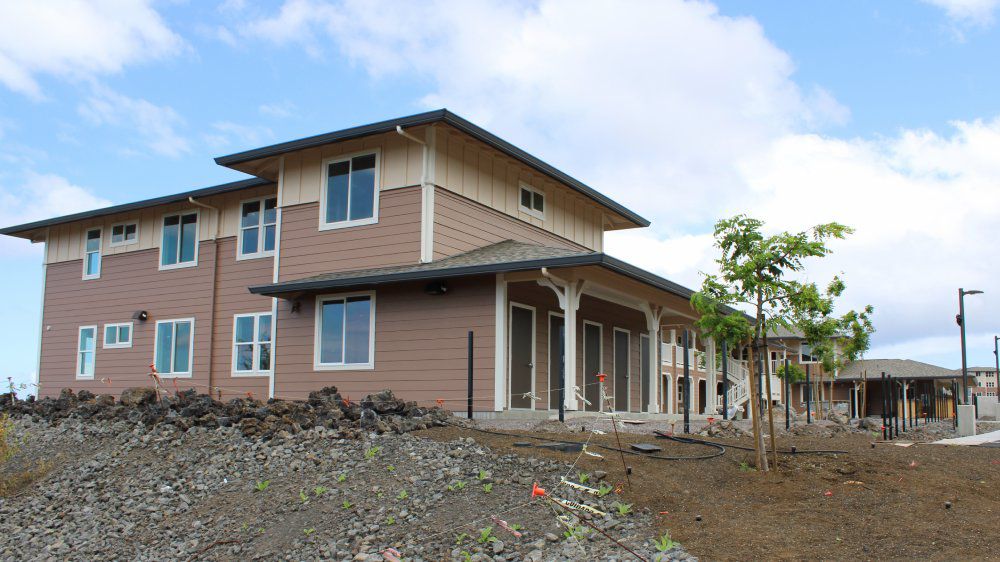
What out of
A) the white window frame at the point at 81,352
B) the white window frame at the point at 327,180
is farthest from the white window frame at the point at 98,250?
the white window frame at the point at 327,180

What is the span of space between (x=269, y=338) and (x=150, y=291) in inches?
179

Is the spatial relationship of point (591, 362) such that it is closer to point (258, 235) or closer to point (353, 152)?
point (353, 152)

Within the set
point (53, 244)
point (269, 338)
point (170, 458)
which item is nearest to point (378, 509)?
point (170, 458)

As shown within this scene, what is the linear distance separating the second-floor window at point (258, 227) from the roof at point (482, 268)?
7.59 ft

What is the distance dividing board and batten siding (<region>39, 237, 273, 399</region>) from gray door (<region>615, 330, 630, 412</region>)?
7.76m

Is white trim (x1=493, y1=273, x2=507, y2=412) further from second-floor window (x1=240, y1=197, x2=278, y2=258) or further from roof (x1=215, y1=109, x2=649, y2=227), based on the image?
second-floor window (x1=240, y1=197, x2=278, y2=258)

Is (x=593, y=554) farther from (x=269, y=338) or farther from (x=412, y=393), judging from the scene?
(x=269, y=338)

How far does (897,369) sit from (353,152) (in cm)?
4492

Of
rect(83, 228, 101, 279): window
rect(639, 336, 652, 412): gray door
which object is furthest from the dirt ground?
rect(83, 228, 101, 279): window

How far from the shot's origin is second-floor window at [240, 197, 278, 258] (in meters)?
18.8

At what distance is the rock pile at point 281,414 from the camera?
1139 centimetres

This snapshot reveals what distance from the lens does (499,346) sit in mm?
14359

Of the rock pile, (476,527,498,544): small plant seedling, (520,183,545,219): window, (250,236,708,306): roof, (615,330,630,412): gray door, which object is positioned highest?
(520,183,545,219): window

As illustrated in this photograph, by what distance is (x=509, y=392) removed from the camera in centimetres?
1527
